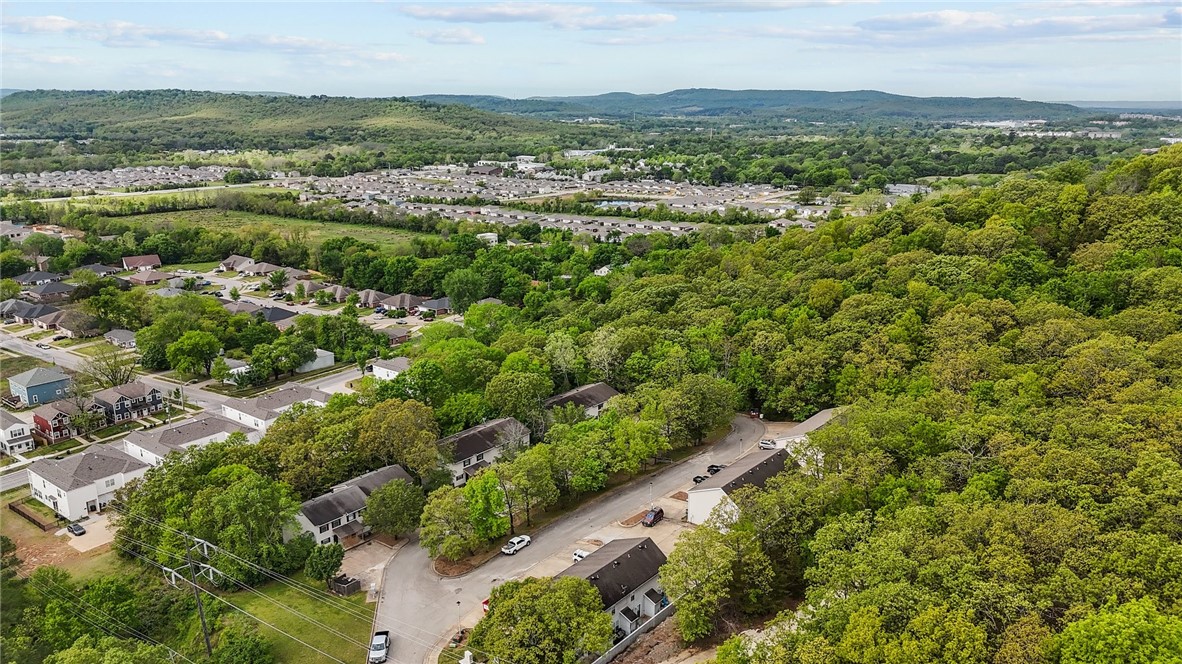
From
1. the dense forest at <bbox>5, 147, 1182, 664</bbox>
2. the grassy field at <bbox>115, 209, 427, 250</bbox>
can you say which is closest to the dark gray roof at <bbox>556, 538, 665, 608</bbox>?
the dense forest at <bbox>5, 147, 1182, 664</bbox>

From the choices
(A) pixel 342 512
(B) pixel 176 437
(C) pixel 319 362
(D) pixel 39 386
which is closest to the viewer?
(A) pixel 342 512

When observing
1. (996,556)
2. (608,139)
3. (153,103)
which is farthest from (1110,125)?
(153,103)

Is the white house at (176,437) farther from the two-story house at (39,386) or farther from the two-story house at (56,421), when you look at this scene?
the two-story house at (39,386)

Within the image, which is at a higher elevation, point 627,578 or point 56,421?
point 627,578

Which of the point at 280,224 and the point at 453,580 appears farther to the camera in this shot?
the point at 280,224

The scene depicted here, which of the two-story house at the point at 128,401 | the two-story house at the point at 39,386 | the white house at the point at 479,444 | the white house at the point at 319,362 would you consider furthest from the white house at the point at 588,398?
the two-story house at the point at 39,386

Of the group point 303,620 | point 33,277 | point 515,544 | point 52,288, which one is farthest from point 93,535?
point 33,277

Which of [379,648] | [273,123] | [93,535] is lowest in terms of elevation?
[93,535]

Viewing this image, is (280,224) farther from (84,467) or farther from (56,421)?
(84,467)
